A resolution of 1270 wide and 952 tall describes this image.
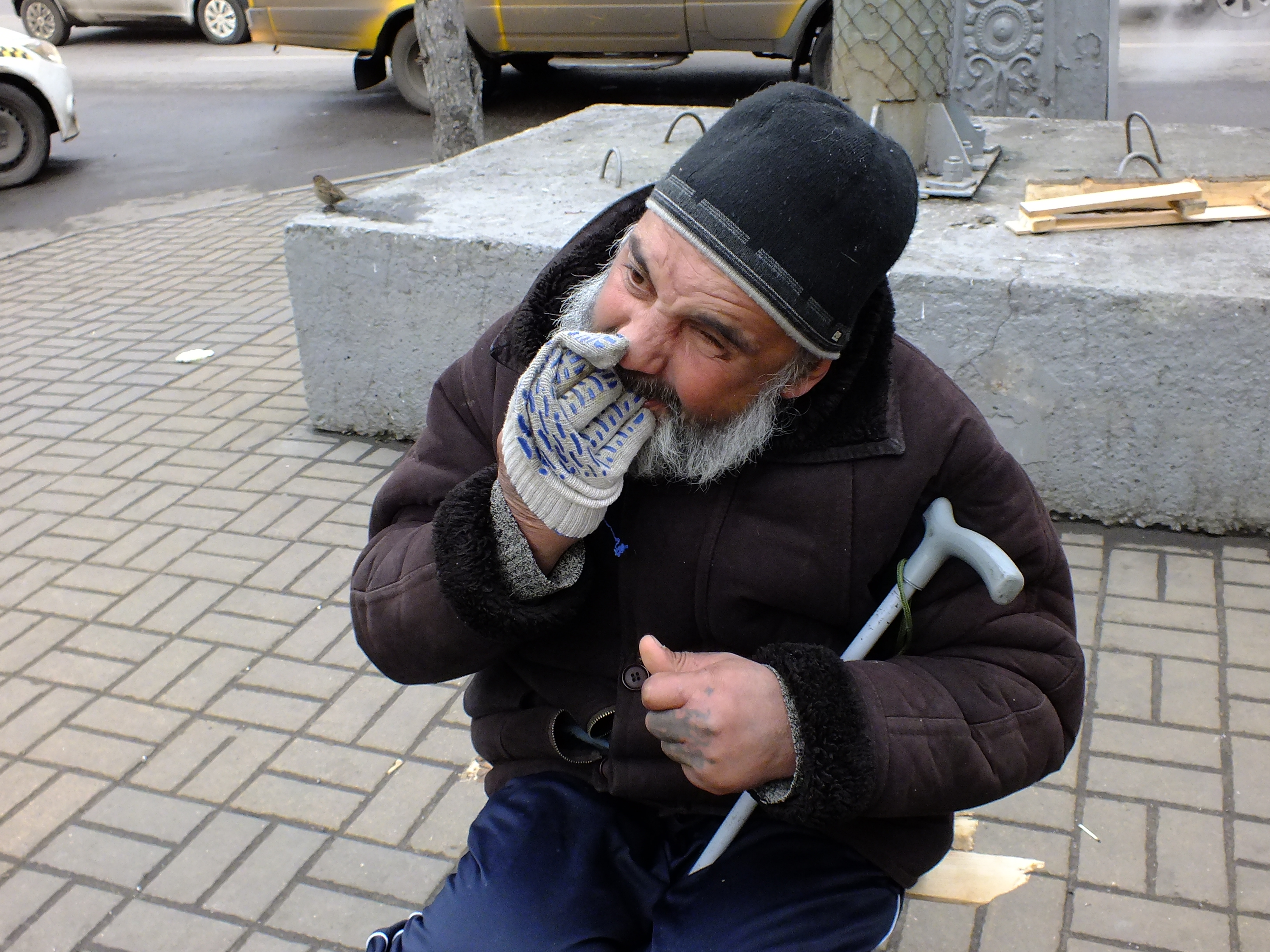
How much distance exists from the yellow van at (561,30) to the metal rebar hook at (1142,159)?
15.5ft

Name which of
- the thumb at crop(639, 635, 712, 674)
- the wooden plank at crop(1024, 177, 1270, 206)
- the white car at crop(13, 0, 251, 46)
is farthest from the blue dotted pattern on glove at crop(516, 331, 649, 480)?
the white car at crop(13, 0, 251, 46)

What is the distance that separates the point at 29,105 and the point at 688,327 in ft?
29.3

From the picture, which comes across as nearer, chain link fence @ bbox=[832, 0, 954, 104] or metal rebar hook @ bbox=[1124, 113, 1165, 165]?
chain link fence @ bbox=[832, 0, 954, 104]

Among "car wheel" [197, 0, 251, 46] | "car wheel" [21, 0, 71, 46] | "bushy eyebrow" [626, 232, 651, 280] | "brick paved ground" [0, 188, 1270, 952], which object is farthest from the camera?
"car wheel" [21, 0, 71, 46]

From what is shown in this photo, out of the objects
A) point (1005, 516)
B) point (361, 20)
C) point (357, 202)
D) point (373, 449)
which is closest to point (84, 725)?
point (373, 449)

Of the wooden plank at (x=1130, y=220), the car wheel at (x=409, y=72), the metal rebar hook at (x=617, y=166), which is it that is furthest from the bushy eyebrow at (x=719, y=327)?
the car wheel at (x=409, y=72)

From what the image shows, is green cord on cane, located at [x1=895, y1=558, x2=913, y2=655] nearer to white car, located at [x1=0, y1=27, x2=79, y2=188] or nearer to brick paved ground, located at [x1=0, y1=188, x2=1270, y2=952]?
brick paved ground, located at [x1=0, y1=188, x2=1270, y2=952]

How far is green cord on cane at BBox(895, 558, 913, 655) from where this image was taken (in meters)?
1.59

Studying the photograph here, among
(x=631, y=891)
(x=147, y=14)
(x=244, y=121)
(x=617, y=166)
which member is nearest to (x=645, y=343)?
(x=631, y=891)

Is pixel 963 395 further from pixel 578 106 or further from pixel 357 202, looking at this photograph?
pixel 578 106

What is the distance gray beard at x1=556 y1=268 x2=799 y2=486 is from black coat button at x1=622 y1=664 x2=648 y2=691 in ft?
1.01

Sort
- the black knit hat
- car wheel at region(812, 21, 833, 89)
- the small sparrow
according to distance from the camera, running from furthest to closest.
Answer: car wheel at region(812, 21, 833, 89), the small sparrow, the black knit hat

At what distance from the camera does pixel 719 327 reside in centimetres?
153

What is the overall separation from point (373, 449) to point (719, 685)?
3277mm
